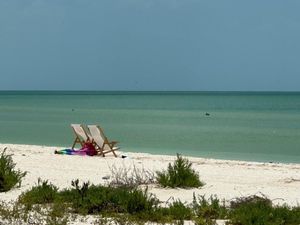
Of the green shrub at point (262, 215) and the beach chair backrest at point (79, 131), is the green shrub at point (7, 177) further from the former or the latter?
the beach chair backrest at point (79, 131)

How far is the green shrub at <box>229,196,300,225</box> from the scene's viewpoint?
594cm

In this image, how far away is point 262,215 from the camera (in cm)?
600

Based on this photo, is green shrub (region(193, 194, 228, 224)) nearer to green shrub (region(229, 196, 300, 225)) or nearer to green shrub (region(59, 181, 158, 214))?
green shrub (region(229, 196, 300, 225))

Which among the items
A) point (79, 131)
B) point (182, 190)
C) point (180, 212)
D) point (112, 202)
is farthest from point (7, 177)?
point (79, 131)

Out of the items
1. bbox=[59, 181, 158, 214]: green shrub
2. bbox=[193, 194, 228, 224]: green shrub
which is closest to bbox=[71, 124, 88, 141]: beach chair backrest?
bbox=[59, 181, 158, 214]: green shrub

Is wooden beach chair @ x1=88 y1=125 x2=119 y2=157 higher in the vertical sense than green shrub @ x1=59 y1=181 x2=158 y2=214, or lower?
higher

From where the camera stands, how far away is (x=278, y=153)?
2152 cm

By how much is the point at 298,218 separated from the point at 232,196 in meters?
1.90

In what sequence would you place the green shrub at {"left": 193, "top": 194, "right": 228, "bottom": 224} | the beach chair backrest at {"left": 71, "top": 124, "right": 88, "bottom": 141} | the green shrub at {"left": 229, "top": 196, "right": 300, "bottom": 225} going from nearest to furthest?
the green shrub at {"left": 229, "top": 196, "right": 300, "bottom": 225}, the green shrub at {"left": 193, "top": 194, "right": 228, "bottom": 224}, the beach chair backrest at {"left": 71, "top": 124, "right": 88, "bottom": 141}

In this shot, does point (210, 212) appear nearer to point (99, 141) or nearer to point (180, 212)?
point (180, 212)

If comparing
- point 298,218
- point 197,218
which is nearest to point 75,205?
point 197,218

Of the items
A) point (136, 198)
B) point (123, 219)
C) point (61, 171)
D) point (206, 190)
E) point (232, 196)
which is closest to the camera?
point (123, 219)

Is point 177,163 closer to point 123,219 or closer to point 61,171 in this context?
point 61,171

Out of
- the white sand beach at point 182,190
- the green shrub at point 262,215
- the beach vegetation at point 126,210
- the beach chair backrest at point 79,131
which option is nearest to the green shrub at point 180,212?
the beach vegetation at point 126,210
